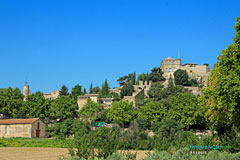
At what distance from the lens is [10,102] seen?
183 ft

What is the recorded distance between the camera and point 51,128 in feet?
157

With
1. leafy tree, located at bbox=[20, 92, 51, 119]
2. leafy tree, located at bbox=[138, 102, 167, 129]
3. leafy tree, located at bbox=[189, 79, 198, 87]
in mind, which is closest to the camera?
leafy tree, located at bbox=[138, 102, 167, 129]

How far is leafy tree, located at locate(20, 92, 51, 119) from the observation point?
181ft

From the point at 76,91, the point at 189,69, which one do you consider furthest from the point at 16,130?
the point at 189,69

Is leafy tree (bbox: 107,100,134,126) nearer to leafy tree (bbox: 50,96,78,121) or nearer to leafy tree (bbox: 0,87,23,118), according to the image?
leafy tree (bbox: 50,96,78,121)

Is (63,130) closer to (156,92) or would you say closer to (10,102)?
(10,102)

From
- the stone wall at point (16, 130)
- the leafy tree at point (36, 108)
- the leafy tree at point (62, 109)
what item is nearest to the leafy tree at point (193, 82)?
the leafy tree at point (62, 109)

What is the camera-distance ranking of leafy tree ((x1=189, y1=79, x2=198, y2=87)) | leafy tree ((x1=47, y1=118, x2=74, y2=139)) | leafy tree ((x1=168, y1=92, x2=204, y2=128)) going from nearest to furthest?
leafy tree ((x1=168, y1=92, x2=204, y2=128))
leafy tree ((x1=47, y1=118, x2=74, y2=139))
leafy tree ((x1=189, y1=79, x2=198, y2=87))

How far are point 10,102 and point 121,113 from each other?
20980 mm

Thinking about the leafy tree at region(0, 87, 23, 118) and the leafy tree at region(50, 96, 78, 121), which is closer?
the leafy tree at region(50, 96, 78, 121)

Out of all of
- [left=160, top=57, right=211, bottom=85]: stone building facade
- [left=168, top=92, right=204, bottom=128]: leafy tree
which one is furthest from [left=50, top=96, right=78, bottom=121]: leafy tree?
[left=160, top=57, right=211, bottom=85]: stone building facade

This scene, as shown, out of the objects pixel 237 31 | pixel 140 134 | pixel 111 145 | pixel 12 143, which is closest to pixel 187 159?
pixel 111 145

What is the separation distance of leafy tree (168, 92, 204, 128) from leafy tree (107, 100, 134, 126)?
6962 mm

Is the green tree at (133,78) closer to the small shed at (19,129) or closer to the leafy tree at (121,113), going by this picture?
the leafy tree at (121,113)
